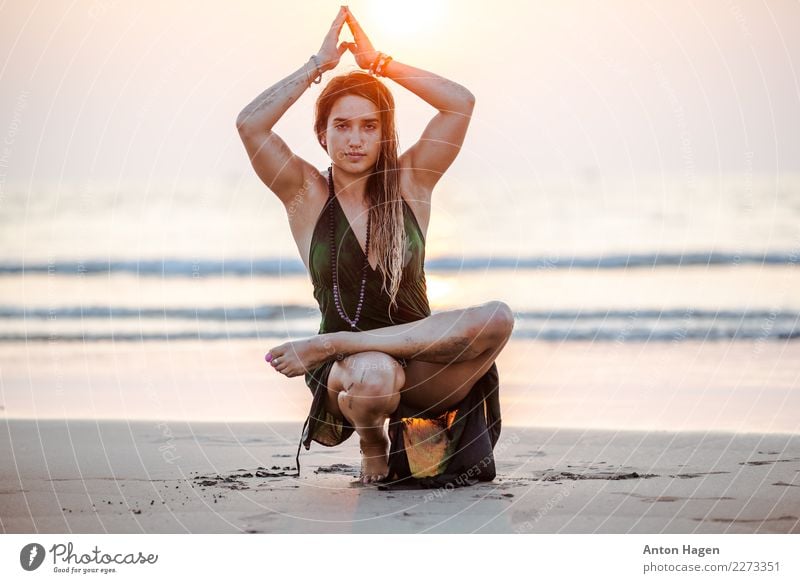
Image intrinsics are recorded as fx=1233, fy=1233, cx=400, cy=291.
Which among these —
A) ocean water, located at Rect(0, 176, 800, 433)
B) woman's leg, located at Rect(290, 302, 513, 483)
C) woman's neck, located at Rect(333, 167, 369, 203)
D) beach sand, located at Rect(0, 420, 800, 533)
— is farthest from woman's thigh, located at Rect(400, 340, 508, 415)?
ocean water, located at Rect(0, 176, 800, 433)

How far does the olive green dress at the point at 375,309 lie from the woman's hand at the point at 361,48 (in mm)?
456

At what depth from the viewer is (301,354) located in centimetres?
379

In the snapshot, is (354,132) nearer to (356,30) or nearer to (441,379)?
(356,30)

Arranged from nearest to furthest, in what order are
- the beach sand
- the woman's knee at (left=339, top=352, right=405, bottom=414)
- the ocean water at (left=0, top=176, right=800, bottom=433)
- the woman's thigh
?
the beach sand < the woman's knee at (left=339, top=352, right=405, bottom=414) < the woman's thigh < the ocean water at (left=0, top=176, right=800, bottom=433)

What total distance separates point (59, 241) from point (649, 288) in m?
3.45

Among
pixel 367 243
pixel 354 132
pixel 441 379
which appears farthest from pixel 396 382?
pixel 354 132

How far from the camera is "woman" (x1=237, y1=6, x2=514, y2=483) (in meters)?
3.79

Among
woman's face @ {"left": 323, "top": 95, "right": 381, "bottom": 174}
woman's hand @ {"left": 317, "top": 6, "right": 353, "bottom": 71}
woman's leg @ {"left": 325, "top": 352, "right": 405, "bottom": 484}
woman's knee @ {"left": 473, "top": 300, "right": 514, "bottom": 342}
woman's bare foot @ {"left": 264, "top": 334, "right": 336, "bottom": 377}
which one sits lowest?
woman's leg @ {"left": 325, "top": 352, "right": 405, "bottom": 484}

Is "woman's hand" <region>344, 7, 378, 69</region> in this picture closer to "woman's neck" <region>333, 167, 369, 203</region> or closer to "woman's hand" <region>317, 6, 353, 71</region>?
"woman's hand" <region>317, 6, 353, 71</region>

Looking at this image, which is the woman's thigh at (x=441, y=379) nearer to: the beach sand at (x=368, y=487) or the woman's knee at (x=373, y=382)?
the woman's knee at (x=373, y=382)

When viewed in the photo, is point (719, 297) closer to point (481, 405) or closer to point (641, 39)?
point (641, 39)

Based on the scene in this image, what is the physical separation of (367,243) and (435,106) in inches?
19.8

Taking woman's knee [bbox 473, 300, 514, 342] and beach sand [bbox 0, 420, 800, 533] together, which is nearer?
beach sand [bbox 0, 420, 800, 533]

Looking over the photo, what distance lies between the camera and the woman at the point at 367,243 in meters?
3.79
